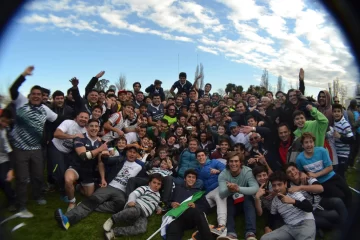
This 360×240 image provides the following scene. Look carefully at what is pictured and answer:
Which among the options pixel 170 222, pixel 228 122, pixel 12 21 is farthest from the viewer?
pixel 228 122

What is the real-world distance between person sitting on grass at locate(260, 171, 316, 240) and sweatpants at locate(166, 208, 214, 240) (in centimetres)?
80

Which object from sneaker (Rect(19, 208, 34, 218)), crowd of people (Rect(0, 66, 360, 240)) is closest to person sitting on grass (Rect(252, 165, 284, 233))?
crowd of people (Rect(0, 66, 360, 240))

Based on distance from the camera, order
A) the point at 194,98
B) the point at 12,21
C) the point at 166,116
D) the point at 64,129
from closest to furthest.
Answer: the point at 12,21, the point at 64,129, the point at 166,116, the point at 194,98

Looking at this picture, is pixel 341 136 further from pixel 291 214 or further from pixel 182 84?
pixel 182 84

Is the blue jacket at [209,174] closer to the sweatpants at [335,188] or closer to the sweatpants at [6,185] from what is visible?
the sweatpants at [335,188]

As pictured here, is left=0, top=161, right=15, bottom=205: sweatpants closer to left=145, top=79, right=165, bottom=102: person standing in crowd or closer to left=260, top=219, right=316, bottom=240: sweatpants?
left=260, top=219, right=316, bottom=240: sweatpants

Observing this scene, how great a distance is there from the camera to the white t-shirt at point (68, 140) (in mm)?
4941

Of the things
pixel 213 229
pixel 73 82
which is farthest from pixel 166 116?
pixel 213 229

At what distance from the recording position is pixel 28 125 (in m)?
4.17

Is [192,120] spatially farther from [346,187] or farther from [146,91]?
[346,187]

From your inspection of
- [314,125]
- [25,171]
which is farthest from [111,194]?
[314,125]

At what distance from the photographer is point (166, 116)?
717 centimetres

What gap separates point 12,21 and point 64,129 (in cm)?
341

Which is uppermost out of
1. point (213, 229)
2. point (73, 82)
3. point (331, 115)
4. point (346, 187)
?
point (73, 82)
